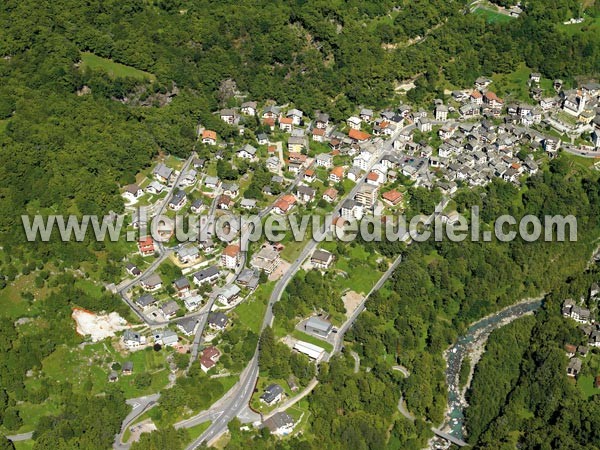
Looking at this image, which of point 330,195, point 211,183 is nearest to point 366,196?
point 330,195

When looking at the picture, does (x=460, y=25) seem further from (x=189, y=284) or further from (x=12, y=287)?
(x=12, y=287)

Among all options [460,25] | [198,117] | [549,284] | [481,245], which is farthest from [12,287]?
[460,25]

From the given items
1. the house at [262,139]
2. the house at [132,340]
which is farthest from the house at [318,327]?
the house at [262,139]

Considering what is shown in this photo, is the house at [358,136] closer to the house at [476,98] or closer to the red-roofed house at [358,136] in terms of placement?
the red-roofed house at [358,136]

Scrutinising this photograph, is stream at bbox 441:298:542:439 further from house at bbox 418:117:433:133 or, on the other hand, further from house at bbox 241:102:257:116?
house at bbox 241:102:257:116

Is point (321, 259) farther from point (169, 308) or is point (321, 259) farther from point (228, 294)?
point (169, 308)

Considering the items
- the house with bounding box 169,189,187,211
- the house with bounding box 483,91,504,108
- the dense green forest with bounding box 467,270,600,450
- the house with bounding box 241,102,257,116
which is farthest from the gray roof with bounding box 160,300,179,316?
the house with bounding box 483,91,504,108
